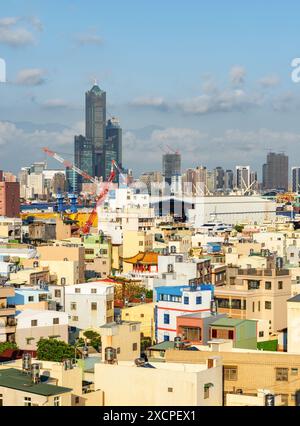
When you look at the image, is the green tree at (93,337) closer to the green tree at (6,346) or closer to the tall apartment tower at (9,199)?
the green tree at (6,346)

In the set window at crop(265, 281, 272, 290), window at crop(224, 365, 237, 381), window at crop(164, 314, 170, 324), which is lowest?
window at crop(164, 314, 170, 324)

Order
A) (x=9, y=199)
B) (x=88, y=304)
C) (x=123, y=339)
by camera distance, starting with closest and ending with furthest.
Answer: (x=123, y=339)
(x=88, y=304)
(x=9, y=199)

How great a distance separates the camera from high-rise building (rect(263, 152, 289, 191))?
257 ft

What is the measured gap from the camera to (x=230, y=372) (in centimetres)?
571

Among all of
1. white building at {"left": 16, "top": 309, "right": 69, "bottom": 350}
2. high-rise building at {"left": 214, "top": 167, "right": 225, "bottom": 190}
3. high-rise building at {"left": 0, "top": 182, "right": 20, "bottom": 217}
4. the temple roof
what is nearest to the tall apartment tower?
high-rise building at {"left": 0, "top": 182, "right": 20, "bottom": 217}


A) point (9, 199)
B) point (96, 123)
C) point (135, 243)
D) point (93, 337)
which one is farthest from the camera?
point (96, 123)

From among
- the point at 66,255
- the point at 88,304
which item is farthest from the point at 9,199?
the point at 88,304

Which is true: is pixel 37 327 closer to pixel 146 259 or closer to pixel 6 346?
pixel 6 346

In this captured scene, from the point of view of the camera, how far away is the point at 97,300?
9.51 metres

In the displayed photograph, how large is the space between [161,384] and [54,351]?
237cm

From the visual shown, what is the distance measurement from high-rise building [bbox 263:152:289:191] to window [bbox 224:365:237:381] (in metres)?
73.0

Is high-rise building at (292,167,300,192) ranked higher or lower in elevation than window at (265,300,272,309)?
higher

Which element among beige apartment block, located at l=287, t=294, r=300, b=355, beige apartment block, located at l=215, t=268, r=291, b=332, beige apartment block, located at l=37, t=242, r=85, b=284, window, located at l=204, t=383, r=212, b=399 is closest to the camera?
window, located at l=204, t=383, r=212, b=399

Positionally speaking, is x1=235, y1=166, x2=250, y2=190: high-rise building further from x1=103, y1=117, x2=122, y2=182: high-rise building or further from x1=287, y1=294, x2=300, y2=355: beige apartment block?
x1=287, y1=294, x2=300, y2=355: beige apartment block
